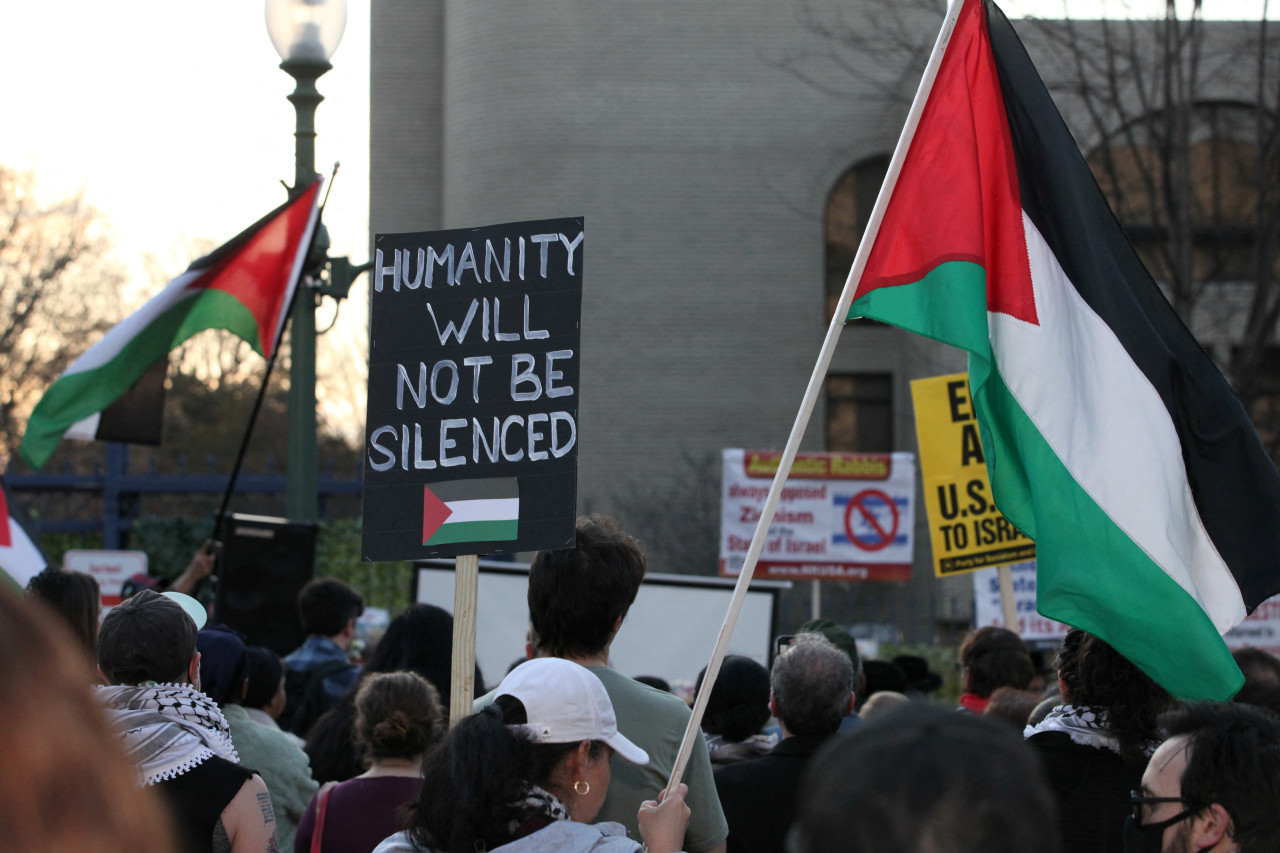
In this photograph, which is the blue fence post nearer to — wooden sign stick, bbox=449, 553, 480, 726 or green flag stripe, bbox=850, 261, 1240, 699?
wooden sign stick, bbox=449, 553, 480, 726

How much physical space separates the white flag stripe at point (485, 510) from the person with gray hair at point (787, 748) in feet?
3.37

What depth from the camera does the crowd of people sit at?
4.34 feet

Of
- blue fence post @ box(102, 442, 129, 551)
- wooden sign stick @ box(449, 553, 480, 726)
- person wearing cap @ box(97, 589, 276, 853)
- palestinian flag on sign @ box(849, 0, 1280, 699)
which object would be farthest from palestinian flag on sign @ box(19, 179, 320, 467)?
blue fence post @ box(102, 442, 129, 551)

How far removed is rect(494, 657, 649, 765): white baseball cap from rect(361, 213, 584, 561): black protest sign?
2.95 ft

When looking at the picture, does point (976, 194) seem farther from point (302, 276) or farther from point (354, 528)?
point (354, 528)

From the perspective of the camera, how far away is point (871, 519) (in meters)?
13.2

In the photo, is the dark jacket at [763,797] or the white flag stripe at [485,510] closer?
the white flag stripe at [485,510]

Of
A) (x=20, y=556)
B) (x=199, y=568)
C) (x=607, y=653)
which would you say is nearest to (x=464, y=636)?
(x=607, y=653)

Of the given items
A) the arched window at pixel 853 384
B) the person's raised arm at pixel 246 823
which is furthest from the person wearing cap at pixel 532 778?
the arched window at pixel 853 384

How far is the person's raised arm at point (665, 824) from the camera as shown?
3.11m

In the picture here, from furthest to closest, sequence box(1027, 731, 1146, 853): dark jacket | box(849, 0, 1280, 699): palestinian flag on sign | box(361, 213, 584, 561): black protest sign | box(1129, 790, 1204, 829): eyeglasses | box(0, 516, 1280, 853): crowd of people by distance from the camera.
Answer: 1. box(361, 213, 584, 561): black protest sign
2. box(849, 0, 1280, 699): palestinian flag on sign
3. box(1027, 731, 1146, 853): dark jacket
4. box(1129, 790, 1204, 829): eyeglasses
5. box(0, 516, 1280, 853): crowd of people

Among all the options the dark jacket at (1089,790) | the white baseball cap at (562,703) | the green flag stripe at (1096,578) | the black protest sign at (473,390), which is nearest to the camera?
the white baseball cap at (562,703)

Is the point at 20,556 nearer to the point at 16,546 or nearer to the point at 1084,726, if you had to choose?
the point at 16,546

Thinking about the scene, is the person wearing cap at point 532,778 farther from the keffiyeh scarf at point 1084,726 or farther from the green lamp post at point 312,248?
the green lamp post at point 312,248
